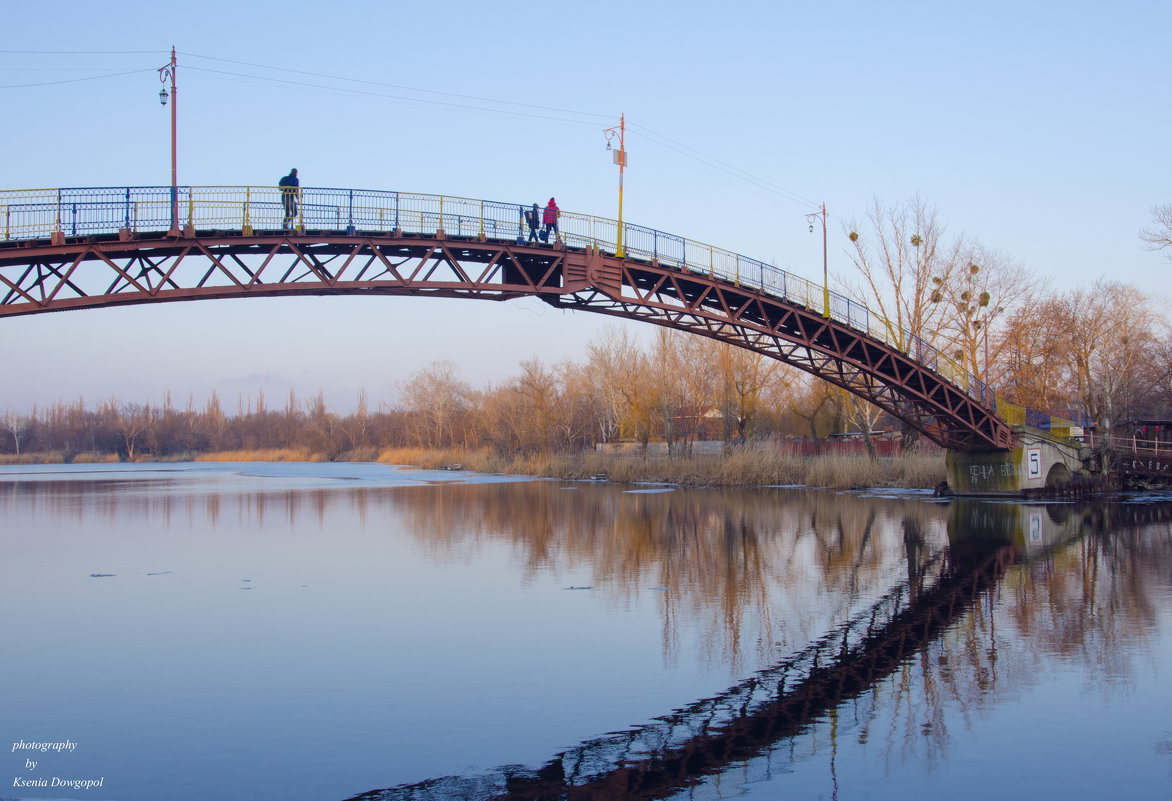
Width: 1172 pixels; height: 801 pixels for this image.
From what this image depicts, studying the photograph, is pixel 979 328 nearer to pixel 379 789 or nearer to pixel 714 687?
pixel 714 687

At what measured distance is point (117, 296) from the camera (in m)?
20.2

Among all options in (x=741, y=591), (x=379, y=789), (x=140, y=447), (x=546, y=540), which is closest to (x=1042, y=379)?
(x=546, y=540)

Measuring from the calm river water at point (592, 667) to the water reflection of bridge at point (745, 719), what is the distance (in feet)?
0.15

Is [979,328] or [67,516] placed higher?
[979,328]

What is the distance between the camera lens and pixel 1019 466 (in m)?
37.6

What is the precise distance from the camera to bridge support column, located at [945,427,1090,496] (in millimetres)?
37750

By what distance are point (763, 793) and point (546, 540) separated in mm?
17329

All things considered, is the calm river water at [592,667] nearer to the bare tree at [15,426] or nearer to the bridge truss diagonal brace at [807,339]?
the bridge truss diagonal brace at [807,339]

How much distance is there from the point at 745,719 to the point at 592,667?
2611 mm

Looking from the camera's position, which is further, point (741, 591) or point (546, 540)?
point (546, 540)

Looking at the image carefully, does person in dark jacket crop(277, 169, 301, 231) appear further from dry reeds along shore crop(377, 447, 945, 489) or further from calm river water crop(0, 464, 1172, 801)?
dry reeds along shore crop(377, 447, 945, 489)

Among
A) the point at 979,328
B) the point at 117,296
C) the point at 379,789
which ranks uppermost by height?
the point at 979,328

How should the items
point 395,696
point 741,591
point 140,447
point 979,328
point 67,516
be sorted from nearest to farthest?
point 395,696, point 741,591, point 67,516, point 979,328, point 140,447

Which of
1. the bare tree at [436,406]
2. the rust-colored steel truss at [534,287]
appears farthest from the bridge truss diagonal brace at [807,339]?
the bare tree at [436,406]
